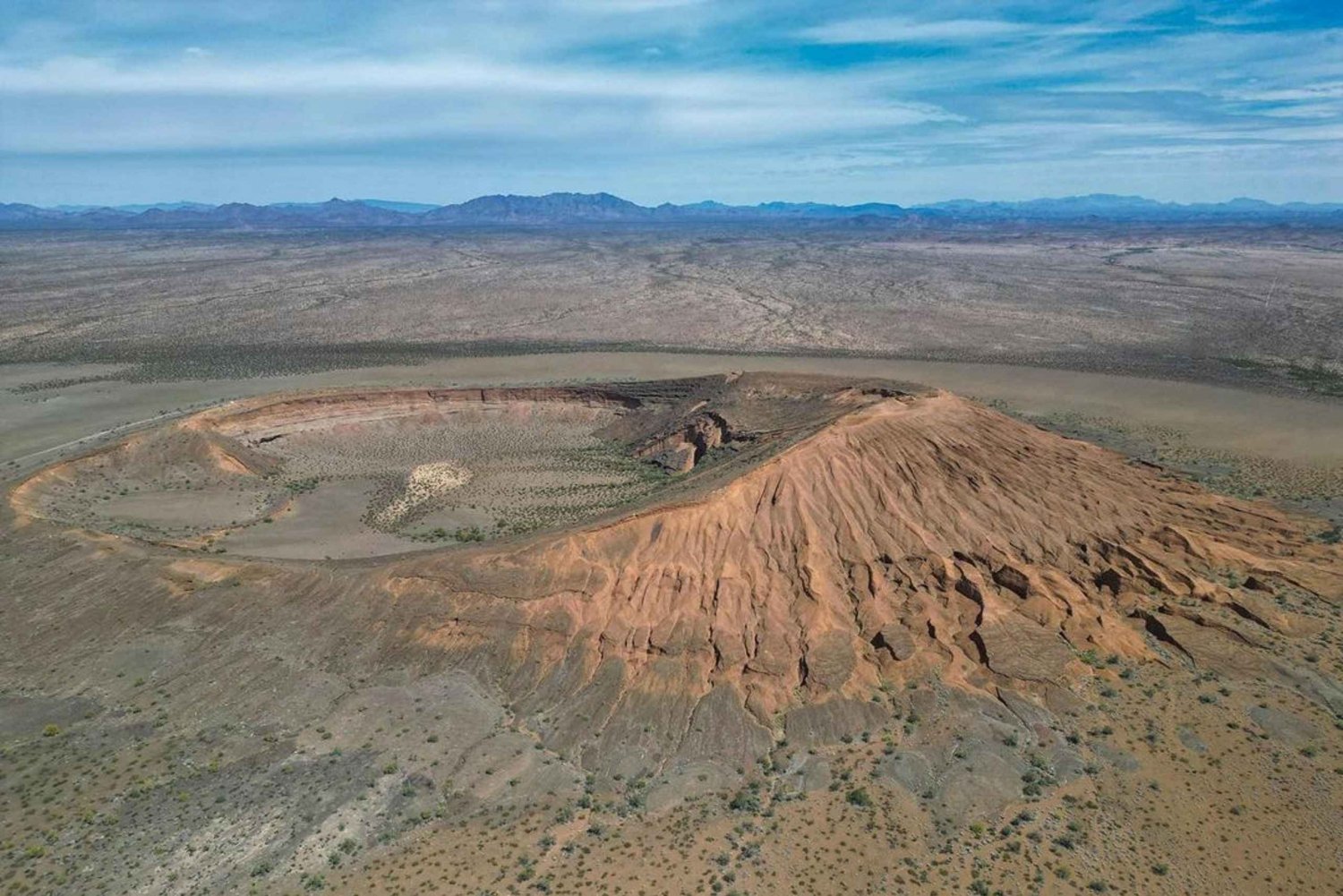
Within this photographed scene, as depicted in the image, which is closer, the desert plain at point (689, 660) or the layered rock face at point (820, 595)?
the desert plain at point (689, 660)

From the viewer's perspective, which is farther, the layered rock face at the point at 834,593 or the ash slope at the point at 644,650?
the layered rock face at the point at 834,593

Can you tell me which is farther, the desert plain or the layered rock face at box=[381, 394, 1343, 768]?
the layered rock face at box=[381, 394, 1343, 768]

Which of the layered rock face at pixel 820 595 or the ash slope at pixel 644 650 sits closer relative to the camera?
the ash slope at pixel 644 650

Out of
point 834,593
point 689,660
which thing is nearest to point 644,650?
point 689,660

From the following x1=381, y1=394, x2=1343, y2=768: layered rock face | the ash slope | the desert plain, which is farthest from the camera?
x1=381, y1=394, x2=1343, y2=768: layered rock face

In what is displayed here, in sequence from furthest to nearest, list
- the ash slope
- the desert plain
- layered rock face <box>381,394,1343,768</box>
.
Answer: layered rock face <box>381,394,1343,768</box>
the ash slope
the desert plain

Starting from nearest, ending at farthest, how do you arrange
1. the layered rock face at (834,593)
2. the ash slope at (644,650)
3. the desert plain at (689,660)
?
the desert plain at (689,660)
the ash slope at (644,650)
the layered rock face at (834,593)

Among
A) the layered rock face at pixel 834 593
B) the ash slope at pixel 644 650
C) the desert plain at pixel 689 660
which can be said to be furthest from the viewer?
the layered rock face at pixel 834 593

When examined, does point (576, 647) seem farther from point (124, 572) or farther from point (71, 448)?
point (71, 448)

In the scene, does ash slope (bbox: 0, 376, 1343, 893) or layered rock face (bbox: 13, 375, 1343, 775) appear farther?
layered rock face (bbox: 13, 375, 1343, 775)
